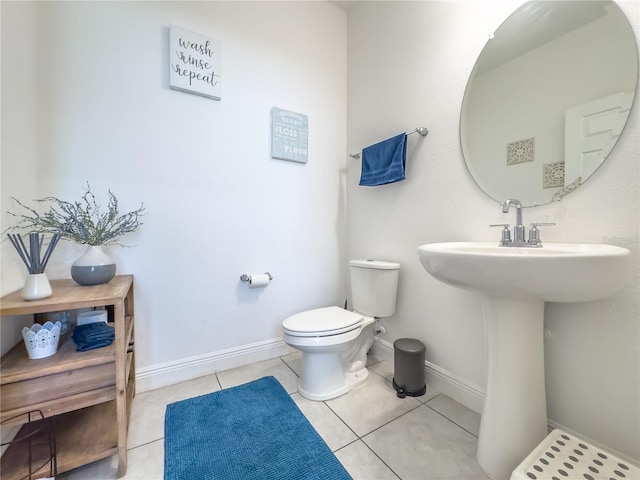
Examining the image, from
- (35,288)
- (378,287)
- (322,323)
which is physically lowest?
(322,323)

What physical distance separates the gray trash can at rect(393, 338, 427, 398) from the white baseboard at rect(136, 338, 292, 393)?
79 cm

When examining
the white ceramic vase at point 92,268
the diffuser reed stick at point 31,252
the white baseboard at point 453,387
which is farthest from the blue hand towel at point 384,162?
the diffuser reed stick at point 31,252

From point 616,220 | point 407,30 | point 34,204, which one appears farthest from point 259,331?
point 407,30

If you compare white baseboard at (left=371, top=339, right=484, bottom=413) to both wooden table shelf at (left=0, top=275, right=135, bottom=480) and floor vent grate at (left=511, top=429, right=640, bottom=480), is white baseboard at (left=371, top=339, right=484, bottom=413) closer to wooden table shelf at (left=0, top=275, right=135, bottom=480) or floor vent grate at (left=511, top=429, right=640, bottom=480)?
floor vent grate at (left=511, top=429, right=640, bottom=480)

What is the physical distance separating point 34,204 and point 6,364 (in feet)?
2.19

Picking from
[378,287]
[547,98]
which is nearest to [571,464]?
[378,287]

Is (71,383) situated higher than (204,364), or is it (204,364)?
(71,383)

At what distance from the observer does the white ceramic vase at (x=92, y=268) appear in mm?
1052

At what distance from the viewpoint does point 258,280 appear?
5.39 ft

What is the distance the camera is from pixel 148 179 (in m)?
1.39

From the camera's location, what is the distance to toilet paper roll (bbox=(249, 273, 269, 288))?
163 cm

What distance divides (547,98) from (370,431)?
61.7 inches

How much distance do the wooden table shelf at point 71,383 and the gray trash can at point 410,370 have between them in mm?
1215

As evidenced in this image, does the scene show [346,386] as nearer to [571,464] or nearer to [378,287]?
[378,287]
